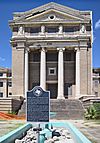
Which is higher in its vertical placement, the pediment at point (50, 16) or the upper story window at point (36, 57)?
the pediment at point (50, 16)

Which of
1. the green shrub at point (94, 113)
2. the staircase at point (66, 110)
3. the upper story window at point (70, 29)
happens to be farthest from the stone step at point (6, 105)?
the upper story window at point (70, 29)

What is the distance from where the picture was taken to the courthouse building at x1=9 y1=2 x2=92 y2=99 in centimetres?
4928

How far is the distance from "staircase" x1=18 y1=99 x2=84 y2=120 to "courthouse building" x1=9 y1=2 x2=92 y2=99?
1026 cm

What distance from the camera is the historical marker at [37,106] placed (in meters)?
10.2

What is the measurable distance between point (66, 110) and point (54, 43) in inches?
695

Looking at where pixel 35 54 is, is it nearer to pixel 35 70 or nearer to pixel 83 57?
pixel 35 70

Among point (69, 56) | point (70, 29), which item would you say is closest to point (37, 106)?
point (70, 29)

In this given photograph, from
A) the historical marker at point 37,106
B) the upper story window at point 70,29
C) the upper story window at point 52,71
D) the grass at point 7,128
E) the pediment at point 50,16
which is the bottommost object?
the grass at point 7,128

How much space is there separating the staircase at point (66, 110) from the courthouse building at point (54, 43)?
404 inches

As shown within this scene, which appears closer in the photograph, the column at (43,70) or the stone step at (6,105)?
the stone step at (6,105)

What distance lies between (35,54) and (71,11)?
9.01m

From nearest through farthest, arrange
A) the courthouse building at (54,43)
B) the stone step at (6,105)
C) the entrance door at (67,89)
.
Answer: the stone step at (6,105)
the courthouse building at (54,43)
the entrance door at (67,89)

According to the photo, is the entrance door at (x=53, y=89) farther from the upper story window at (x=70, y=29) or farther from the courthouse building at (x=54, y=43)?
the upper story window at (x=70, y=29)

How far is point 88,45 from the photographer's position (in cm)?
4944
